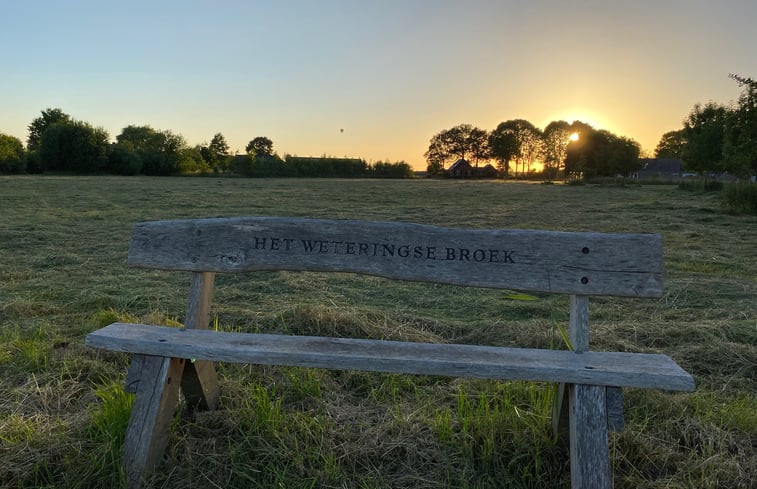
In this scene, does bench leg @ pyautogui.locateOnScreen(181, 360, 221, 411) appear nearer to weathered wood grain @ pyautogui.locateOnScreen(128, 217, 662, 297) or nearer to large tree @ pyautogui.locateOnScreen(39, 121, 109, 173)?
weathered wood grain @ pyautogui.locateOnScreen(128, 217, 662, 297)

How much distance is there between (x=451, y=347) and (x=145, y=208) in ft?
50.0

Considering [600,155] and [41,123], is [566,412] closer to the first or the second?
[600,155]

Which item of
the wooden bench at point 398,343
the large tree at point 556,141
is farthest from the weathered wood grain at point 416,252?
the large tree at point 556,141

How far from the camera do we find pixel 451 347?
2221 millimetres

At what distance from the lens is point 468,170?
82.4 meters

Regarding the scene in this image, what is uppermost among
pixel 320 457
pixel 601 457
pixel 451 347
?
pixel 451 347

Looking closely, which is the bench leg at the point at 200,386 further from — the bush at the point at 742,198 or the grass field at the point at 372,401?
the bush at the point at 742,198

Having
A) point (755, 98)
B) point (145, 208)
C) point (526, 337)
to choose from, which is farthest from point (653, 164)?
point (526, 337)

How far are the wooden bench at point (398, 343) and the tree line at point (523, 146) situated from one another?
67465mm

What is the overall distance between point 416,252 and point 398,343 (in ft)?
1.35

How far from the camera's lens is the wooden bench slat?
191 centimetres

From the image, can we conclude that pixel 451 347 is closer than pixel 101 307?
Yes

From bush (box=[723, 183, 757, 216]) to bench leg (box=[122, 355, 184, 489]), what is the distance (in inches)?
624

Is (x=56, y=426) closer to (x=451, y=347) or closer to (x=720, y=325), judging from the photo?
(x=451, y=347)
